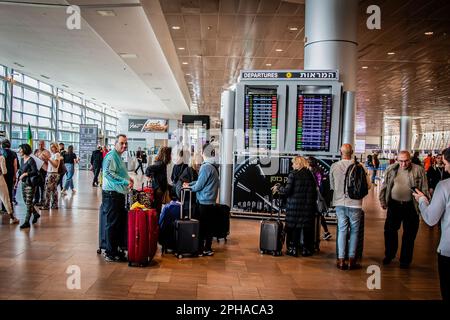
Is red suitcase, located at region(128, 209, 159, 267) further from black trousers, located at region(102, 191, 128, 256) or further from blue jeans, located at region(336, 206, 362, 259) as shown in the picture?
blue jeans, located at region(336, 206, 362, 259)

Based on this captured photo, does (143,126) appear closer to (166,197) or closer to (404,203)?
(166,197)

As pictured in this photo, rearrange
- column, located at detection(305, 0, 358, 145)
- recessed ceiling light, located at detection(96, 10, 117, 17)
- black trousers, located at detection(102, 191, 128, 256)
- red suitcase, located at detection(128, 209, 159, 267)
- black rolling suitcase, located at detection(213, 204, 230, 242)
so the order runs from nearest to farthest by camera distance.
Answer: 1. red suitcase, located at detection(128, 209, 159, 267)
2. black trousers, located at detection(102, 191, 128, 256)
3. black rolling suitcase, located at detection(213, 204, 230, 242)
4. column, located at detection(305, 0, 358, 145)
5. recessed ceiling light, located at detection(96, 10, 117, 17)

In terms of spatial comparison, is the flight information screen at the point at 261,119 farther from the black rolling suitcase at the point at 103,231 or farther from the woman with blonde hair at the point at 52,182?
the woman with blonde hair at the point at 52,182

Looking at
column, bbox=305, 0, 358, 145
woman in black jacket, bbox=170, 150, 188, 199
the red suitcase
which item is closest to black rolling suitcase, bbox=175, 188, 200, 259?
the red suitcase

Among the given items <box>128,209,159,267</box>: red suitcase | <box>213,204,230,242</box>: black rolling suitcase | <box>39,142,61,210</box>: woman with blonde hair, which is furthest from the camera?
<box>39,142,61,210</box>: woman with blonde hair

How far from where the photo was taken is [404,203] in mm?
5762

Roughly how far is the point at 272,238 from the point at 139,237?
1960 mm

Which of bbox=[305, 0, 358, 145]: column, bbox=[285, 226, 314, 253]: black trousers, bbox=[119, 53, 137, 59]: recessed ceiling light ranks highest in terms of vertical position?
bbox=[119, 53, 137, 59]: recessed ceiling light

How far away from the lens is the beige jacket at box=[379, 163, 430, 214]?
A: 5.66 meters

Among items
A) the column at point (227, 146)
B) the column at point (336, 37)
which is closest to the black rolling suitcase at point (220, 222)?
the column at point (227, 146)

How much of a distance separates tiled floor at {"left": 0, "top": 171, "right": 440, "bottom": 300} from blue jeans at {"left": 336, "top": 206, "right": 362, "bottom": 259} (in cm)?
28

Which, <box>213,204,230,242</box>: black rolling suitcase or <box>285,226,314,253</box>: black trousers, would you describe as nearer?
<box>285,226,314,253</box>: black trousers

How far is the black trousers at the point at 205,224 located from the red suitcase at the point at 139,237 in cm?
90

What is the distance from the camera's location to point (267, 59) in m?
15.8
